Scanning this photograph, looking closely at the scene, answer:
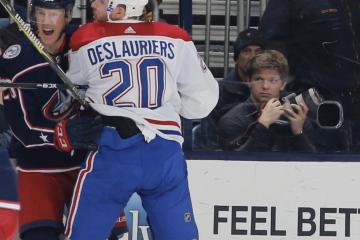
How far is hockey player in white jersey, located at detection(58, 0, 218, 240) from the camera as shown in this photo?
15.3 ft

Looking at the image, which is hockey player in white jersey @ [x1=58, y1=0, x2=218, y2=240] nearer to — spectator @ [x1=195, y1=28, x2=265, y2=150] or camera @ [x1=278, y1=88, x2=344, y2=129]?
spectator @ [x1=195, y1=28, x2=265, y2=150]

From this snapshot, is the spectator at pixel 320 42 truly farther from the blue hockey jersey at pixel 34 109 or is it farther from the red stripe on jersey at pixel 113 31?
the blue hockey jersey at pixel 34 109

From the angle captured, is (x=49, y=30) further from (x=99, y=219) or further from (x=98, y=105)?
(x=99, y=219)

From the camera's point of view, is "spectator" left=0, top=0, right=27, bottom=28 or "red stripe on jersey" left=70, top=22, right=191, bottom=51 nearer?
"red stripe on jersey" left=70, top=22, right=191, bottom=51

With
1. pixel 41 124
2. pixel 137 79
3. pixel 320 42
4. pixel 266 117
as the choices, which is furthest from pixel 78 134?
pixel 320 42

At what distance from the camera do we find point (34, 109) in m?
4.80

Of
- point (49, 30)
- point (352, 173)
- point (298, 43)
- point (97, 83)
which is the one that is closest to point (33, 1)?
point (49, 30)

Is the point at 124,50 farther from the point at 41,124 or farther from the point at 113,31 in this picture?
the point at 41,124

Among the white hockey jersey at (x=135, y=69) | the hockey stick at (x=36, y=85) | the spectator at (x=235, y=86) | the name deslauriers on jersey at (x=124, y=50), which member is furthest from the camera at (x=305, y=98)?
the hockey stick at (x=36, y=85)

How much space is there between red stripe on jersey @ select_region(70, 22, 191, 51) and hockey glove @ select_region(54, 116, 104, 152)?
0.27m

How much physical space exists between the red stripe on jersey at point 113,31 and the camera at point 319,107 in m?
0.93

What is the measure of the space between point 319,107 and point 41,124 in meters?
1.34

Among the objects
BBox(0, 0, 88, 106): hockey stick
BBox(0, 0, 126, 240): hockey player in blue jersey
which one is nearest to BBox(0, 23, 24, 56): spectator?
BBox(0, 0, 126, 240): hockey player in blue jersey

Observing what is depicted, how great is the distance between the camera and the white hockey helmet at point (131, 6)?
469 cm
